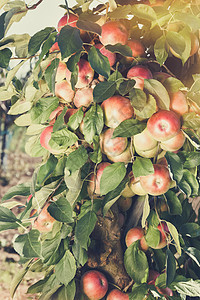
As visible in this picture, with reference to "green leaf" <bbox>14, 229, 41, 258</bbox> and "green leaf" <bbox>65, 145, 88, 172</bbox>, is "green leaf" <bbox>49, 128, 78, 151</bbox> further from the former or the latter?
"green leaf" <bbox>14, 229, 41, 258</bbox>

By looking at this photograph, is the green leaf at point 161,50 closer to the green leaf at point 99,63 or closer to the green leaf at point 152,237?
the green leaf at point 99,63

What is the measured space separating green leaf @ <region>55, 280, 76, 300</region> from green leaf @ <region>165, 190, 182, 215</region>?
254 mm

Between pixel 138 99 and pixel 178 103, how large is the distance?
9 cm

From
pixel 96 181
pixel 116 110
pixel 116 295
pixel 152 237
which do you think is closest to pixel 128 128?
pixel 116 110

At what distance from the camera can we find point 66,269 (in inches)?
25.2

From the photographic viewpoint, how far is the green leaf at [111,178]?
58 cm

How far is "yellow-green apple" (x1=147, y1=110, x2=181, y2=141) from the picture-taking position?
1.81ft

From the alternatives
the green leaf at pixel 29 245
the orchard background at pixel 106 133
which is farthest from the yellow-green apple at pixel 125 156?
the green leaf at pixel 29 245

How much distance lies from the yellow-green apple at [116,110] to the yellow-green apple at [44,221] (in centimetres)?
24

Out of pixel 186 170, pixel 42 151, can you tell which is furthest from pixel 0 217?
pixel 186 170

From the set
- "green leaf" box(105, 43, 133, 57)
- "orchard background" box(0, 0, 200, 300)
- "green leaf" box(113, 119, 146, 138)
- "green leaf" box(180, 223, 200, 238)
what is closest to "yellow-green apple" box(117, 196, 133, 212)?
"orchard background" box(0, 0, 200, 300)

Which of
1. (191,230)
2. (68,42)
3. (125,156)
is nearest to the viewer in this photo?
(68,42)

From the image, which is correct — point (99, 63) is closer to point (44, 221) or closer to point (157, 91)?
point (157, 91)

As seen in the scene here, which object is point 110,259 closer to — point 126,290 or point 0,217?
point 126,290
